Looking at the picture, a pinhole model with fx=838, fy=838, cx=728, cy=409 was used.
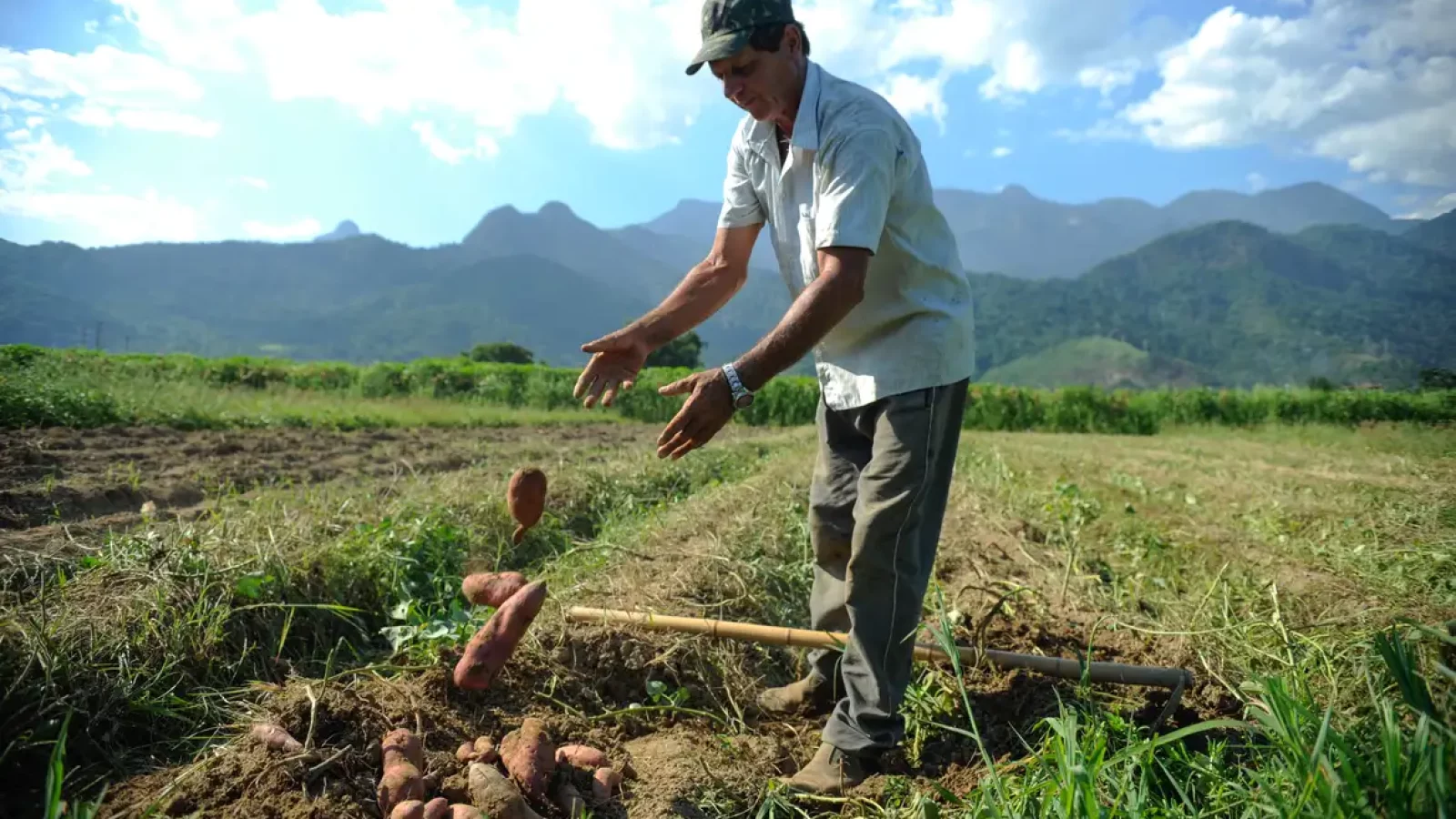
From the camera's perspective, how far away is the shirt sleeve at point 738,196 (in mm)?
2566

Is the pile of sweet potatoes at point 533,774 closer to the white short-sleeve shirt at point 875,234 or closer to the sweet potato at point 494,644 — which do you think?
the sweet potato at point 494,644

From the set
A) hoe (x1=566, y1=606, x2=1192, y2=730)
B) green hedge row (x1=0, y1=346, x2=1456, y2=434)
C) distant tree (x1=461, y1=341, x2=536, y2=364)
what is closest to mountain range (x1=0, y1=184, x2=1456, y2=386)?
distant tree (x1=461, y1=341, x2=536, y2=364)

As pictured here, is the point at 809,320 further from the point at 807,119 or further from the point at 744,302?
the point at 744,302

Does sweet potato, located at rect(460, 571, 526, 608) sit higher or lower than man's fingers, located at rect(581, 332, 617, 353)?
lower

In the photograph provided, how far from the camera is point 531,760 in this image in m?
1.89

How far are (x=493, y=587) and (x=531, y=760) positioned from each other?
31.7 inches

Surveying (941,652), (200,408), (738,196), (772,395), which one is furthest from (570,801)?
(772,395)

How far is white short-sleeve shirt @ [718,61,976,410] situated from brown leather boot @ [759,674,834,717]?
926 mm

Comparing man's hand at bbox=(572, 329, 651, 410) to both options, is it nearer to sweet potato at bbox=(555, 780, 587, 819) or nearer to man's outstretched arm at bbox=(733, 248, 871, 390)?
man's outstretched arm at bbox=(733, 248, 871, 390)

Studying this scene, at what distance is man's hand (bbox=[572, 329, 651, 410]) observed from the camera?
2.41 meters

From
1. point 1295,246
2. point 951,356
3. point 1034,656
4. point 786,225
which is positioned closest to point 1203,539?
point 1034,656

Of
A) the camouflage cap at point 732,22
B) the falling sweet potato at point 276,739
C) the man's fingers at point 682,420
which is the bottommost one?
the falling sweet potato at point 276,739

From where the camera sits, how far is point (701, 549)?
3576 millimetres

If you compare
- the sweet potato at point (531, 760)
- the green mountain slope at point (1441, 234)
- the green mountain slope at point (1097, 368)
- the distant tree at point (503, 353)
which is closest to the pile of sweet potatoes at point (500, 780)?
the sweet potato at point (531, 760)
